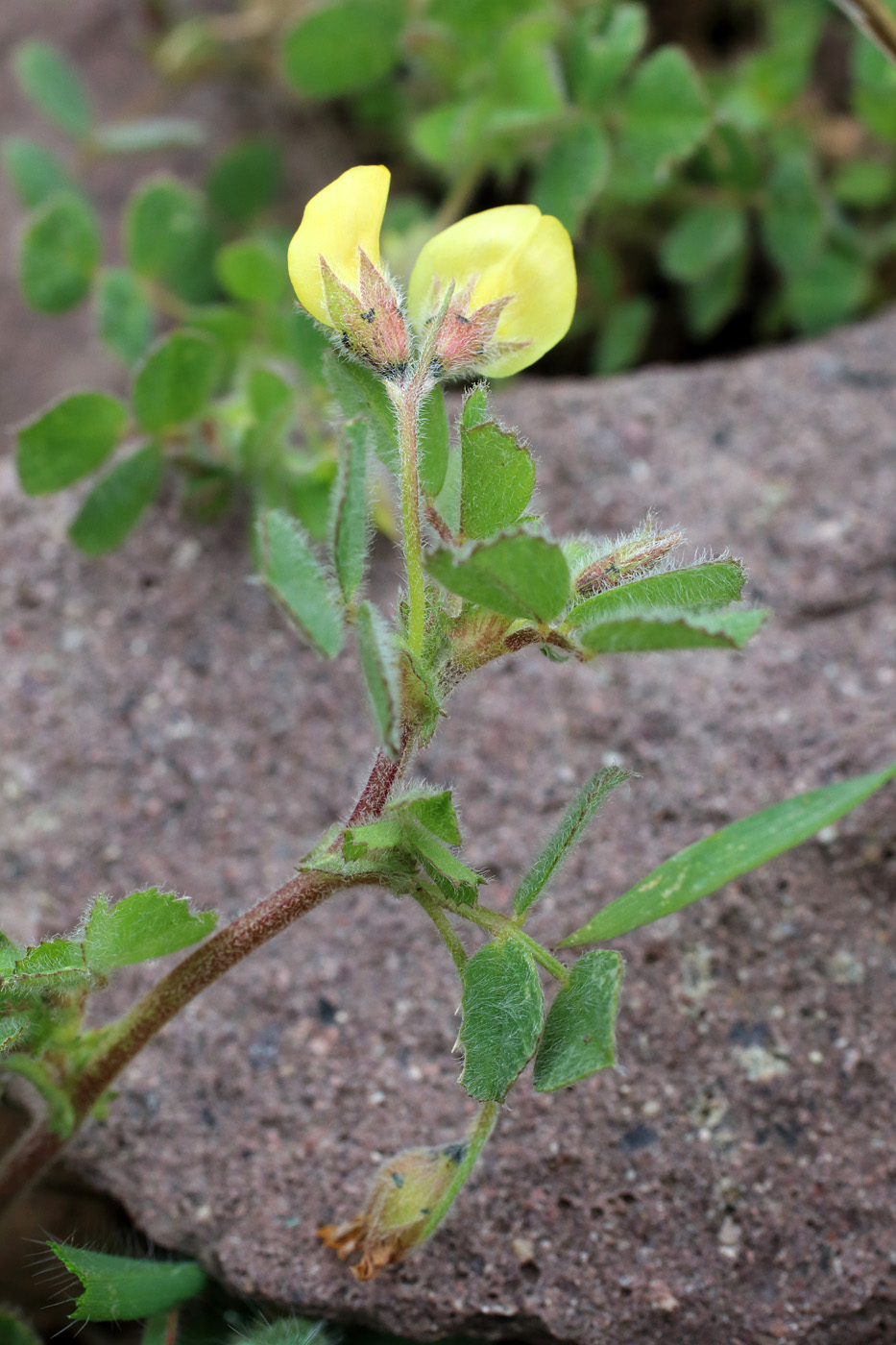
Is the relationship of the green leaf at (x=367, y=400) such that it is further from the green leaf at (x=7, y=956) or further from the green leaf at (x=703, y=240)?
the green leaf at (x=703, y=240)

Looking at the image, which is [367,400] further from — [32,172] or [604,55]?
[32,172]

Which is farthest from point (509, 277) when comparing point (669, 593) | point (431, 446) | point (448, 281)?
point (669, 593)

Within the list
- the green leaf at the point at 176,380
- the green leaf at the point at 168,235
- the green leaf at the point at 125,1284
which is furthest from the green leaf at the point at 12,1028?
the green leaf at the point at 168,235

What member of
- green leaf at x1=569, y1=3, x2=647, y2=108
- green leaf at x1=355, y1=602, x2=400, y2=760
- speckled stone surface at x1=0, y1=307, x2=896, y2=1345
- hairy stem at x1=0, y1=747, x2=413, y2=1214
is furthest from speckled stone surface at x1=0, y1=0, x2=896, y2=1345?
green leaf at x1=355, y1=602, x2=400, y2=760

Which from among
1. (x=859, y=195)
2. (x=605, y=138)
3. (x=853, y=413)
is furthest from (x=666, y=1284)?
(x=859, y=195)

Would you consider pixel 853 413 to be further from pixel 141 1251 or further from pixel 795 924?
pixel 141 1251

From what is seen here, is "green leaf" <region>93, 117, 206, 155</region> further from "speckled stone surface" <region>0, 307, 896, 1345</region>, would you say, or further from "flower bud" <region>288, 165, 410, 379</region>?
"flower bud" <region>288, 165, 410, 379</region>

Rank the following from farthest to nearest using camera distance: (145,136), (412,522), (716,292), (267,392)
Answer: (145,136), (716,292), (267,392), (412,522)
